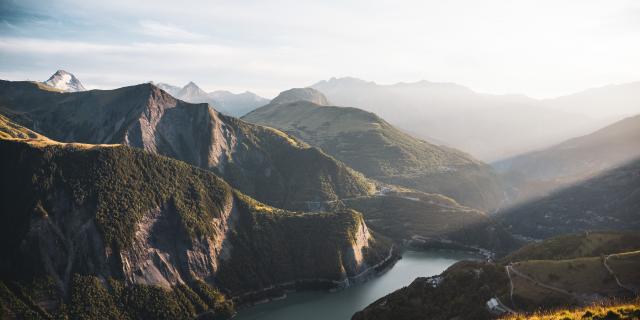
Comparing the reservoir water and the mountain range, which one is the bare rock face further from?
the mountain range

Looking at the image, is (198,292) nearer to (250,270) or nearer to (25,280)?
(250,270)

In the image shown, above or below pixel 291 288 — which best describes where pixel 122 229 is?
above

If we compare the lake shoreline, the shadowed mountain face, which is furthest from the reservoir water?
the shadowed mountain face

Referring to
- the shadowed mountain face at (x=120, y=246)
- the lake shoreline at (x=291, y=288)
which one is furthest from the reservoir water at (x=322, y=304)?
the shadowed mountain face at (x=120, y=246)

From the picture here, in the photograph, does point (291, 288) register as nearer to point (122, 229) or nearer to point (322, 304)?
point (322, 304)

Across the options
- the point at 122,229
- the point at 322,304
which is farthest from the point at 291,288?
the point at 122,229

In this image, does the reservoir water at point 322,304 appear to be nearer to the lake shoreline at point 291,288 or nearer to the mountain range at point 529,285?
the lake shoreline at point 291,288

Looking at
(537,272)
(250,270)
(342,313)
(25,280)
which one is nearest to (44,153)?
(25,280)

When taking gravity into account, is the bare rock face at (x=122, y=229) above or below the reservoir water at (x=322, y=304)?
above

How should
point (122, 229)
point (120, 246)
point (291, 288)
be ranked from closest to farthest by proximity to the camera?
1. point (120, 246)
2. point (122, 229)
3. point (291, 288)
